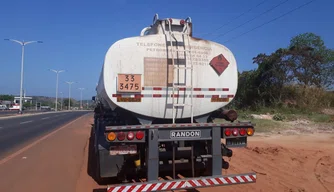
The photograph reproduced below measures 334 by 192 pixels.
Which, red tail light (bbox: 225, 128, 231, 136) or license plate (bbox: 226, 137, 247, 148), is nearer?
red tail light (bbox: 225, 128, 231, 136)

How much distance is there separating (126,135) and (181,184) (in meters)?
1.18

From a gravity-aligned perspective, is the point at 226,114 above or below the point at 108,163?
above

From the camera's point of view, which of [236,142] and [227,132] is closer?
[227,132]

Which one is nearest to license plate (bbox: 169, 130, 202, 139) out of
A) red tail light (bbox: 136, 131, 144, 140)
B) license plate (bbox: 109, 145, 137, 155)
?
red tail light (bbox: 136, 131, 144, 140)

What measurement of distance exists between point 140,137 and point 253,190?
259cm

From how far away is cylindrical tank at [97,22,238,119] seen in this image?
5707mm

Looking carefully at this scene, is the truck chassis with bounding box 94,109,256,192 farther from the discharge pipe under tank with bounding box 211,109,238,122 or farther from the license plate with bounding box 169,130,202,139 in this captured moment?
the discharge pipe under tank with bounding box 211,109,238,122

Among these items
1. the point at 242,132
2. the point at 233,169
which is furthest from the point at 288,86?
the point at 242,132

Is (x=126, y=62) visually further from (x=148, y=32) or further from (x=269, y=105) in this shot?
(x=269, y=105)

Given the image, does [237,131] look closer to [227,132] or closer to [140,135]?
[227,132]

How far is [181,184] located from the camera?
521cm

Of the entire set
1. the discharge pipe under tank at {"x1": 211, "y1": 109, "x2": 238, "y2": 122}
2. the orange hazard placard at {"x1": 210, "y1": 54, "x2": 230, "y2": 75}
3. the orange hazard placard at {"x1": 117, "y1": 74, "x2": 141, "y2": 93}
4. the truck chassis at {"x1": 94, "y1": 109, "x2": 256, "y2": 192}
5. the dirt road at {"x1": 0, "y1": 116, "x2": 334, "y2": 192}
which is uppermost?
the orange hazard placard at {"x1": 210, "y1": 54, "x2": 230, "y2": 75}

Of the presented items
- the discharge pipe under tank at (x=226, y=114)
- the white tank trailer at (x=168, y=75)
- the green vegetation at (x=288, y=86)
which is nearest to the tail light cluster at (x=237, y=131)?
the discharge pipe under tank at (x=226, y=114)

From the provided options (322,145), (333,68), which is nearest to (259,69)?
(333,68)
